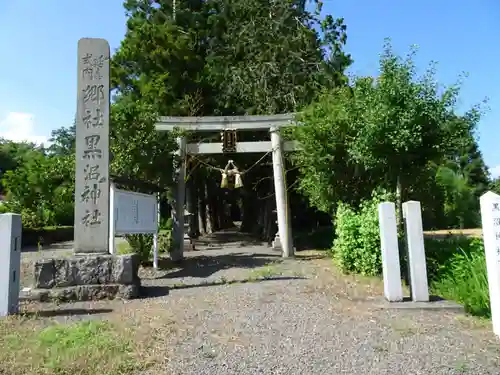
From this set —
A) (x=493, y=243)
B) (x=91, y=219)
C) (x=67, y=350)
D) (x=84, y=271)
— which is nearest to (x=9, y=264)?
(x=84, y=271)

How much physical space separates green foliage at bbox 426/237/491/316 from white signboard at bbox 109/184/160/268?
5864 millimetres

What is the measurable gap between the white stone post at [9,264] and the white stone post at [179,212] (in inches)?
235

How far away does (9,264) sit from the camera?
575cm

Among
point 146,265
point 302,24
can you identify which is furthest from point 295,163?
point 302,24

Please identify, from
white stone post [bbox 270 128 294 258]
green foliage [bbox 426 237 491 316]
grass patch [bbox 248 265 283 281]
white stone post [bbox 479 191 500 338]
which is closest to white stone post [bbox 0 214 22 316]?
grass patch [bbox 248 265 283 281]

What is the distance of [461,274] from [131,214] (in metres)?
6.31

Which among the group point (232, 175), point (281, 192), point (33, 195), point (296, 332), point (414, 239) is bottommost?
point (296, 332)

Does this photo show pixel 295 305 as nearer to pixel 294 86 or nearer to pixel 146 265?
pixel 146 265

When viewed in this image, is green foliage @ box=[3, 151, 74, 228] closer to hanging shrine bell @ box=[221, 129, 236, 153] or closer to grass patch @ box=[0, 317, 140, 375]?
hanging shrine bell @ box=[221, 129, 236, 153]

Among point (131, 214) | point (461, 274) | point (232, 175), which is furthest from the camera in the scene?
point (232, 175)

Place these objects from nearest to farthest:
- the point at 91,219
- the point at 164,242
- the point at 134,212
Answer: the point at 91,219 → the point at 134,212 → the point at 164,242

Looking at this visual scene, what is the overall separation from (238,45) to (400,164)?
1092 centimetres

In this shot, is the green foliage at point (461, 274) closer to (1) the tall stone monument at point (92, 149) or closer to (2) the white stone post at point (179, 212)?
(1) the tall stone monument at point (92, 149)

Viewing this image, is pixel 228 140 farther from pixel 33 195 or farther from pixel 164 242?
pixel 33 195
